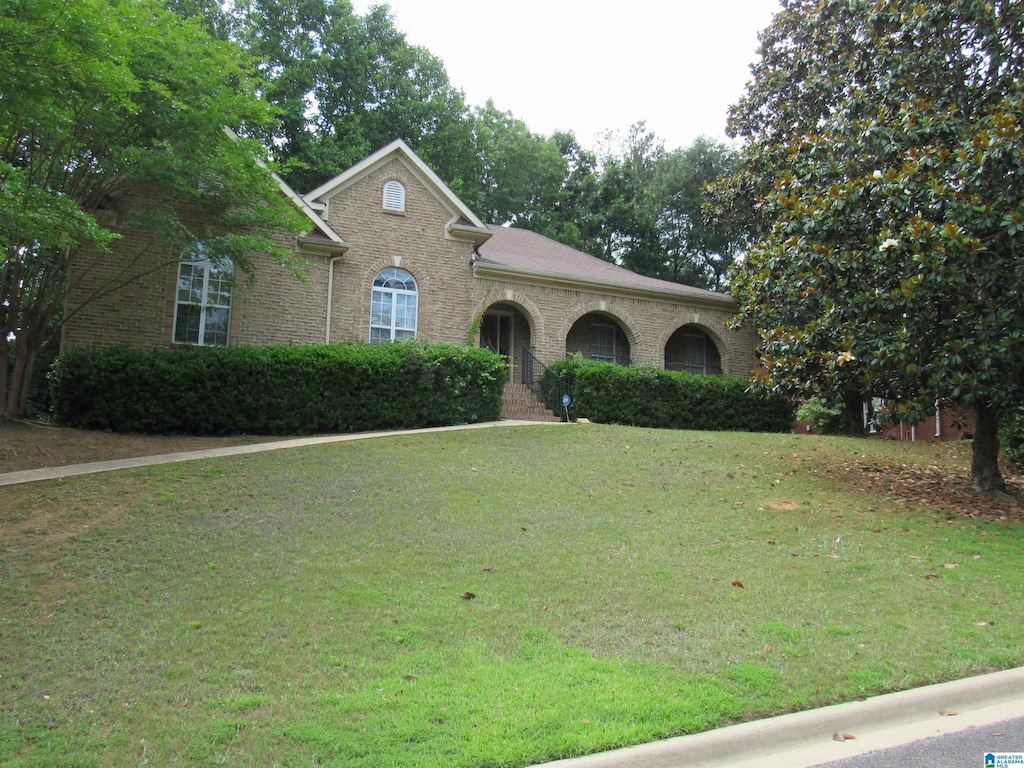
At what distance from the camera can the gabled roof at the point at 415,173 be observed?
1828cm

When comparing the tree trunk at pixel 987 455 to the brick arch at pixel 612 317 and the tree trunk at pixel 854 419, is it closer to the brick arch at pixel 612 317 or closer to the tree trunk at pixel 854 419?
the tree trunk at pixel 854 419

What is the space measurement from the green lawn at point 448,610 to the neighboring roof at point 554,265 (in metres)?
10.7

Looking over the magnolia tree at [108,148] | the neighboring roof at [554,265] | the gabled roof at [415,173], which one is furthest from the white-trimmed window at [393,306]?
the magnolia tree at [108,148]

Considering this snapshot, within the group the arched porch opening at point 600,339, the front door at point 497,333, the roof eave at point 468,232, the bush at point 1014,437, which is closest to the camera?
the bush at point 1014,437

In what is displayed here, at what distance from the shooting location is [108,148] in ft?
41.5

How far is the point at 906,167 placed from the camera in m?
9.80

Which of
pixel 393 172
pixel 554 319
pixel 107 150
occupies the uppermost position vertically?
pixel 393 172

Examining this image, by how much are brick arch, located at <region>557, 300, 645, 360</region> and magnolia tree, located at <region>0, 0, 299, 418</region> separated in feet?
28.6

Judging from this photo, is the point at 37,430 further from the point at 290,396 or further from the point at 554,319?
the point at 554,319

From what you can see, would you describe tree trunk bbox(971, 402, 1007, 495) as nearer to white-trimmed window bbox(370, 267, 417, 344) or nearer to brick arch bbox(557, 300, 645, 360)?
brick arch bbox(557, 300, 645, 360)

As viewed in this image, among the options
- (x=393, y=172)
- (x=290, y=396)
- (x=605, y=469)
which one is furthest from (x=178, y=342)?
(x=605, y=469)

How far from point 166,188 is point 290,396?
14.4ft

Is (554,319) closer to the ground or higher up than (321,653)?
higher up

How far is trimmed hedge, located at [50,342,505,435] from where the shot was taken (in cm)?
1353
